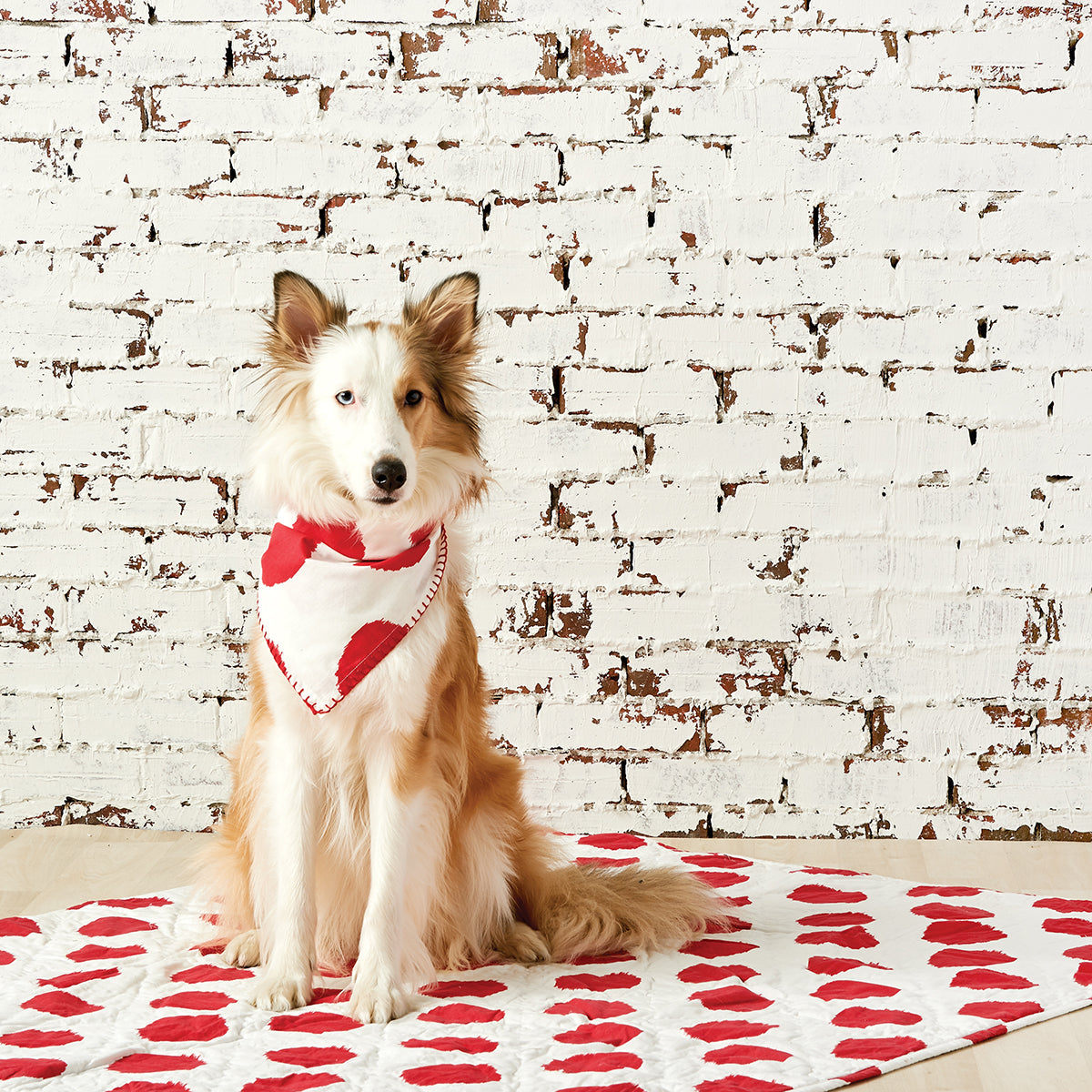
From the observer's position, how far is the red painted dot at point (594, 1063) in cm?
149

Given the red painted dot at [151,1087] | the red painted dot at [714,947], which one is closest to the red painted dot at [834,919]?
the red painted dot at [714,947]

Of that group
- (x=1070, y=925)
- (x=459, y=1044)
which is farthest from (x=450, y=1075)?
(x=1070, y=925)

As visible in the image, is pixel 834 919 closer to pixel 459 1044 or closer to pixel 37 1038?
pixel 459 1044

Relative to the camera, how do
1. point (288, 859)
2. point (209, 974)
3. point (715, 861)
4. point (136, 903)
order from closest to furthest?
1. point (288, 859)
2. point (209, 974)
3. point (136, 903)
4. point (715, 861)

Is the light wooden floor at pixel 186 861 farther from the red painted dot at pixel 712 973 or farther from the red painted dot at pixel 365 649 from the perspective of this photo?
the red painted dot at pixel 365 649

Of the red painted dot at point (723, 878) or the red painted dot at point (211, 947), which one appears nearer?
the red painted dot at point (211, 947)

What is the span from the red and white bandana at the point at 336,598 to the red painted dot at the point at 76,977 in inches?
21.9

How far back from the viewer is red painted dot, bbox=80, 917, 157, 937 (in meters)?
2.04

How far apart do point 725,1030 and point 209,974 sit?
31.4 inches

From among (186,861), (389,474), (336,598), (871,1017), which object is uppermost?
(389,474)

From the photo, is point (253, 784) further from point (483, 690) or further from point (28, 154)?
point (28, 154)

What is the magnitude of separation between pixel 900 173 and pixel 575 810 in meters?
1.54

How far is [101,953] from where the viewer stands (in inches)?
76.5

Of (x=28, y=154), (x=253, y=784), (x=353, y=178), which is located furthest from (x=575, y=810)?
(x=28, y=154)
